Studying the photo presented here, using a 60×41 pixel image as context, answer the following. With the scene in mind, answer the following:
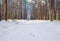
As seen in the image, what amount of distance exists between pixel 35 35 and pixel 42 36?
0.13m

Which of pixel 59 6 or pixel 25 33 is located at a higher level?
pixel 59 6

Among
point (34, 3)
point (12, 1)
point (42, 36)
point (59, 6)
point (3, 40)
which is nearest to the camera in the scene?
point (3, 40)

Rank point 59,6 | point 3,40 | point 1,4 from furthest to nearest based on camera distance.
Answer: point 1,4
point 59,6
point 3,40

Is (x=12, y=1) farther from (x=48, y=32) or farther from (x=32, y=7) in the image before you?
(x=48, y=32)

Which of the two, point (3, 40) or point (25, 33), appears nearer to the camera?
point (3, 40)

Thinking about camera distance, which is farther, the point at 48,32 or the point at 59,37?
Answer: the point at 48,32

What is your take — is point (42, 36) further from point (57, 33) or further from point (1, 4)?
point (1, 4)

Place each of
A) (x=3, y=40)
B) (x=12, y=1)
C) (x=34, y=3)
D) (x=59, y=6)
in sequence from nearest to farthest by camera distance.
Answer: (x=3, y=40)
(x=59, y=6)
(x=12, y=1)
(x=34, y=3)

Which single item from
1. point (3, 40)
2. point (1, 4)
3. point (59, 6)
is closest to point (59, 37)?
point (3, 40)

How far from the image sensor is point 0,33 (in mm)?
2332

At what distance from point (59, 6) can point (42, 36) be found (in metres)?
3.60

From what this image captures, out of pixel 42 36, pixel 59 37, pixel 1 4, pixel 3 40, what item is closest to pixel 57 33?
pixel 59 37

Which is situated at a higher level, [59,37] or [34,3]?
[34,3]

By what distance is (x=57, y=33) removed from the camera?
7.73 ft
